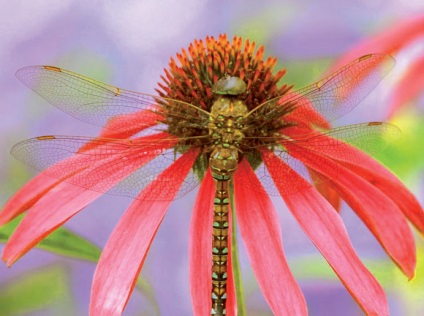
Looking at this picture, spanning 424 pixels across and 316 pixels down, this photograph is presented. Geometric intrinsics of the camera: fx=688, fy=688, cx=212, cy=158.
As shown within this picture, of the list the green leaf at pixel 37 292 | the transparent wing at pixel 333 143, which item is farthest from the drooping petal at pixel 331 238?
the green leaf at pixel 37 292

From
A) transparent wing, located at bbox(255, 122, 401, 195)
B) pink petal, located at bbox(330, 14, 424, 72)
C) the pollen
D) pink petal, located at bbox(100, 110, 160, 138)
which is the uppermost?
pink petal, located at bbox(330, 14, 424, 72)

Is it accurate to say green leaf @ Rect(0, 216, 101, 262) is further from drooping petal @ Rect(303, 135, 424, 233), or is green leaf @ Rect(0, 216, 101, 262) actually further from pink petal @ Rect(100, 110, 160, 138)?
drooping petal @ Rect(303, 135, 424, 233)

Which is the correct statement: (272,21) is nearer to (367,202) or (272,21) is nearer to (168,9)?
(168,9)

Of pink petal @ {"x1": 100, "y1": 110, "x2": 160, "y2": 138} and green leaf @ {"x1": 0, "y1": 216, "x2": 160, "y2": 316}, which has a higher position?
pink petal @ {"x1": 100, "y1": 110, "x2": 160, "y2": 138}

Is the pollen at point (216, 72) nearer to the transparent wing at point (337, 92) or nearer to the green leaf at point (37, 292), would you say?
the transparent wing at point (337, 92)

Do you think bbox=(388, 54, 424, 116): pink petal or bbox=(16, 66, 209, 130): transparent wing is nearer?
bbox=(16, 66, 209, 130): transparent wing

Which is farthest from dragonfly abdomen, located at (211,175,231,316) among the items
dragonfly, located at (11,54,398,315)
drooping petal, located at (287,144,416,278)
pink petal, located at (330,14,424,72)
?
pink petal, located at (330,14,424,72)
